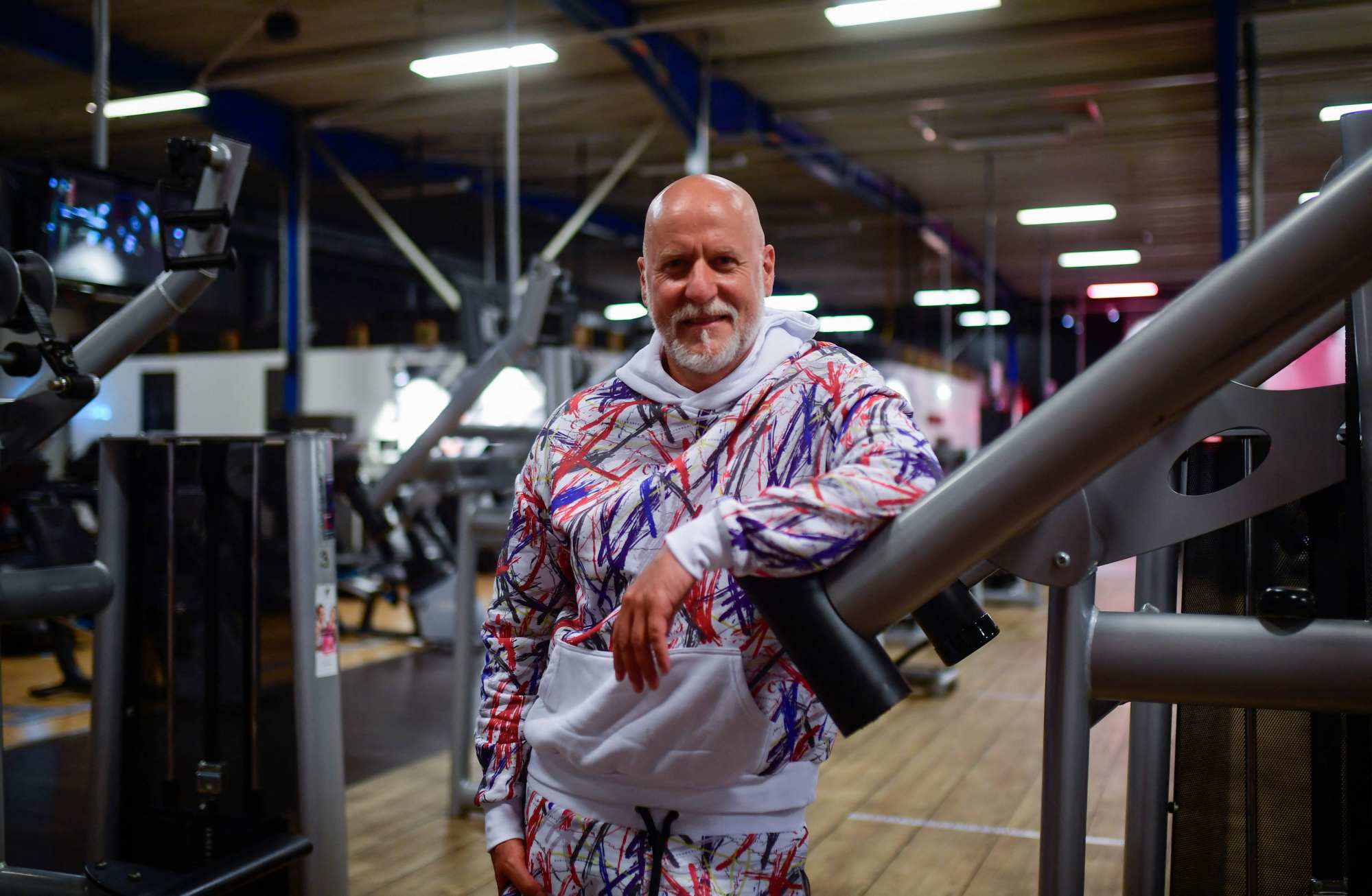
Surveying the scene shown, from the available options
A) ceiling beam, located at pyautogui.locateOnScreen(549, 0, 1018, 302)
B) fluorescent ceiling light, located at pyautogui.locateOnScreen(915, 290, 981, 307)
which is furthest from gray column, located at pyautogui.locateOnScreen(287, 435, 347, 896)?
fluorescent ceiling light, located at pyautogui.locateOnScreen(915, 290, 981, 307)

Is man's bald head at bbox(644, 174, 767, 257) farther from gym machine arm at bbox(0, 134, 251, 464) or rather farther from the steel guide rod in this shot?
gym machine arm at bbox(0, 134, 251, 464)

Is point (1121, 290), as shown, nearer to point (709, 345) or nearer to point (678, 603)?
point (709, 345)

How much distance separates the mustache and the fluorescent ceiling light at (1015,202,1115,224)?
11016 mm

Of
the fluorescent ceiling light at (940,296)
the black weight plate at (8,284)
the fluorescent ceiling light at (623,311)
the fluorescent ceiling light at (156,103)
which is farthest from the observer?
the fluorescent ceiling light at (940,296)

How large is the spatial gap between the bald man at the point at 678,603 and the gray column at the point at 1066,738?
0.59ft

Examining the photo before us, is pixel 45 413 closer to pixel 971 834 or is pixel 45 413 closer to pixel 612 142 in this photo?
pixel 971 834

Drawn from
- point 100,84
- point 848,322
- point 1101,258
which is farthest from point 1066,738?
point 848,322

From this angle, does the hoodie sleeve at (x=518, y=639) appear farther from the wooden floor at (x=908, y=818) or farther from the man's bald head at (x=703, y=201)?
the wooden floor at (x=908, y=818)

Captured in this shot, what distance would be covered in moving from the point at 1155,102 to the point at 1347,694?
8.24 meters

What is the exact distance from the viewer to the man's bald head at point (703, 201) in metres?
1.33

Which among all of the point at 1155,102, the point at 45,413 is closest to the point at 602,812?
the point at 45,413

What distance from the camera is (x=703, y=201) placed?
1330mm

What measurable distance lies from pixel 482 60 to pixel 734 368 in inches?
244

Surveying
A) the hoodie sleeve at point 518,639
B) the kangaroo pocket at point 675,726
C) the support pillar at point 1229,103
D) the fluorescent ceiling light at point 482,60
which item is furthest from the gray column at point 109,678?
the support pillar at point 1229,103
